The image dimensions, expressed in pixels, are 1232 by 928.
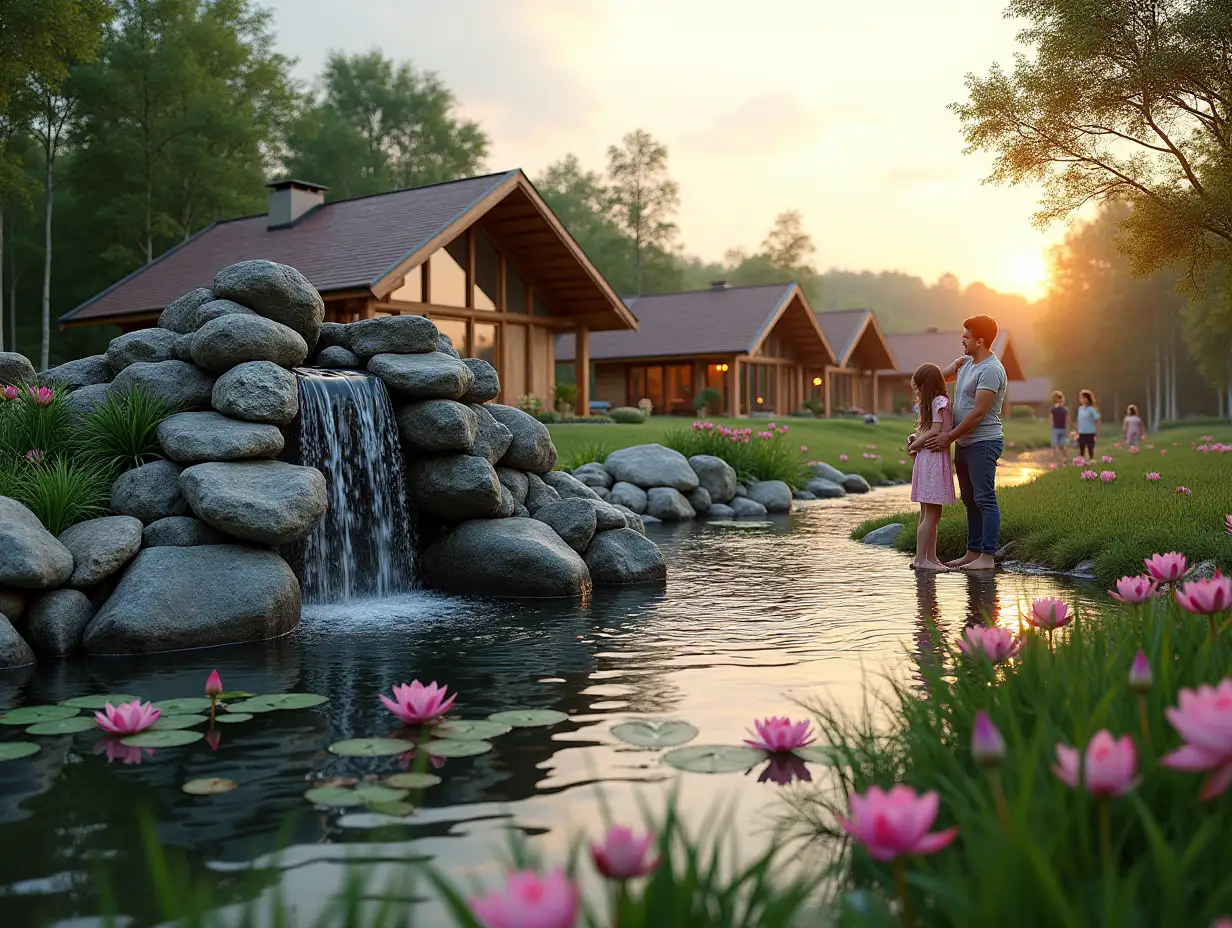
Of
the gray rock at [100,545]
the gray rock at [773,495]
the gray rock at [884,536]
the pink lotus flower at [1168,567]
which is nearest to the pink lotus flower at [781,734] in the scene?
the pink lotus flower at [1168,567]

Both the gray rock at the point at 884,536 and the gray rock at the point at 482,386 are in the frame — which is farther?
the gray rock at the point at 884,536

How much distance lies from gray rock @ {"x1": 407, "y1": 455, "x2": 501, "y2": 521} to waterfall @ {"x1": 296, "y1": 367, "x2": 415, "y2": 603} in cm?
24

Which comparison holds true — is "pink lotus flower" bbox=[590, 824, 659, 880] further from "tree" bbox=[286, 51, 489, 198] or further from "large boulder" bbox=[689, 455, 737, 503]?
"tree" bbox=[286, 51, 489, 198]

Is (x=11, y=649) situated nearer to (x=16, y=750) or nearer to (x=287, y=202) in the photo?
(x=16, y=750)

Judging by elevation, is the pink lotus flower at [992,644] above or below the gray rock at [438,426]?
below

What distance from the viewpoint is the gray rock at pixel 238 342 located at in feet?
26.2

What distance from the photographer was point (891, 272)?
16275 centimetres

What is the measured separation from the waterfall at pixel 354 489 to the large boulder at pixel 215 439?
2.27 feet

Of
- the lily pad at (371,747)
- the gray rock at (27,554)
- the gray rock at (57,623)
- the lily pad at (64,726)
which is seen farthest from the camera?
the gray rock at (57,623)

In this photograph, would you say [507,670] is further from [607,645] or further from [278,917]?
[278,917]

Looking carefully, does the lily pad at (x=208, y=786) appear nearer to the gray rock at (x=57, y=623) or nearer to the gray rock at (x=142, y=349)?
the gray rock at (x=57, y=623)

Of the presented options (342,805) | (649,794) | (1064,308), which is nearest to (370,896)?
(342,805)

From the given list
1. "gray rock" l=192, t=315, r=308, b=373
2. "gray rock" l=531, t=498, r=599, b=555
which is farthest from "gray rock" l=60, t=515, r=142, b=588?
"gray rock" l=531, t=498, r=599, b=555

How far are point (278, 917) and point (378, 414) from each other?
732cm
